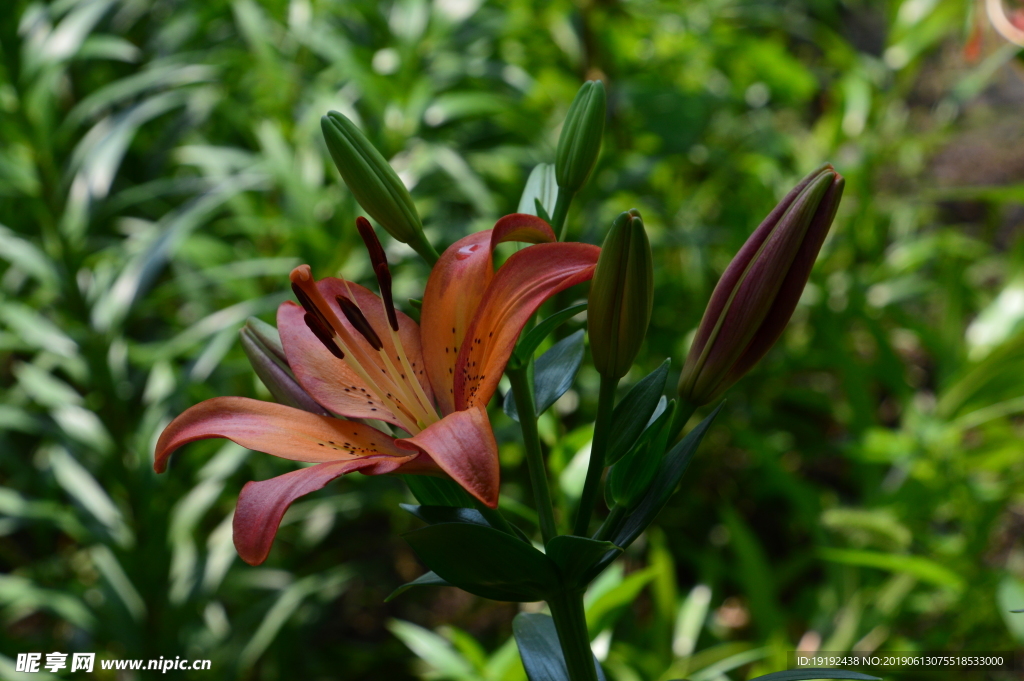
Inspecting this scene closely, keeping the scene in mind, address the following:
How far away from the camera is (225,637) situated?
933 mm

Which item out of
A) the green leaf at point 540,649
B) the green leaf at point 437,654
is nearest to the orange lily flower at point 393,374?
the green leaf at point 540,649

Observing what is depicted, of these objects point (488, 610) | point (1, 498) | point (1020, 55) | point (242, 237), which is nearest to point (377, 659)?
point (488, 610)

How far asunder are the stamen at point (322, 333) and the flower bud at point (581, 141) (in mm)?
122

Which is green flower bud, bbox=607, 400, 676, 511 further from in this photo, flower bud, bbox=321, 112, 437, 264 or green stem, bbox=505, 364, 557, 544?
flower bud, bbox=321, 112, 437, 264

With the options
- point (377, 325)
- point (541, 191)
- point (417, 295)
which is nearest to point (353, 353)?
point (377, 325)

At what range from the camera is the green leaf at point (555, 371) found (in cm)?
32

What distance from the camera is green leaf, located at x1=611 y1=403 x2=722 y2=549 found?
282 mm

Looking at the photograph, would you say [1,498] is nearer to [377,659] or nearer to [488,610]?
[377,659]

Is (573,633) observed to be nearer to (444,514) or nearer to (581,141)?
(444,514)

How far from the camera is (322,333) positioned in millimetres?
322

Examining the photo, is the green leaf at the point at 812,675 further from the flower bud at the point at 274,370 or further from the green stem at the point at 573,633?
the flower bud at the point at 274,370

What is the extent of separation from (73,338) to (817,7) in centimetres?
170

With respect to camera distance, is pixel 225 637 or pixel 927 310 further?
pixel 927 310

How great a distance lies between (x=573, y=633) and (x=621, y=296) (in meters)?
0.13
